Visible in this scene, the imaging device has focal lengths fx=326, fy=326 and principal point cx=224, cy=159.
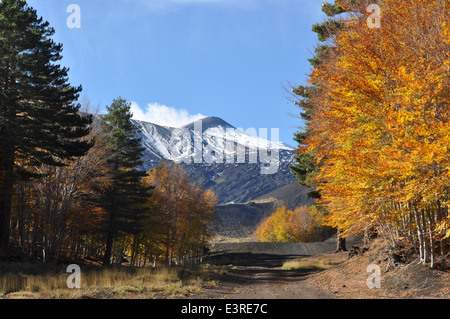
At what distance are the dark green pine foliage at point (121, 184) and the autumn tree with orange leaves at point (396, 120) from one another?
23.0 meters

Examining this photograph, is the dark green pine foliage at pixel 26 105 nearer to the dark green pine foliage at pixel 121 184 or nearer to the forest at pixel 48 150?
the forest at pixel 48 150

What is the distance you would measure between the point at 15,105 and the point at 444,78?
2065 cm

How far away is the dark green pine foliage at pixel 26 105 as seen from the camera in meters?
19.0

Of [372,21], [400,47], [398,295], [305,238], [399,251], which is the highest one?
[372,21]

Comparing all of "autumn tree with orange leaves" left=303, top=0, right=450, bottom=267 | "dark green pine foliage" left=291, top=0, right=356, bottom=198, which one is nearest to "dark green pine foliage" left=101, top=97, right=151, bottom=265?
"dark green pine foliage" left=291, top=0, right=356, bottom=198

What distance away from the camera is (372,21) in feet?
39.6

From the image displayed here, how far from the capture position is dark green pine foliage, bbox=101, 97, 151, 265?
31.2 m

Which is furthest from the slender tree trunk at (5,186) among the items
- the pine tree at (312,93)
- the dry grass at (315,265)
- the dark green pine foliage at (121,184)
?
the dry grass at (315,265)

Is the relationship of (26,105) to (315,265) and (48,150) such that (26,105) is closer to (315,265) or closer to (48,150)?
(48,150)

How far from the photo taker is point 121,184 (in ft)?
104

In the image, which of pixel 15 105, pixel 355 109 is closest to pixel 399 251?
pixel 355 109

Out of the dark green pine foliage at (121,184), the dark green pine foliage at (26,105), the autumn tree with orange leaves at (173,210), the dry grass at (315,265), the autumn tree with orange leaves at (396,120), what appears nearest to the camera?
the autumn tree with orange leaves at (396,120)

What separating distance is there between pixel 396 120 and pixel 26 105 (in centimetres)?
1937
